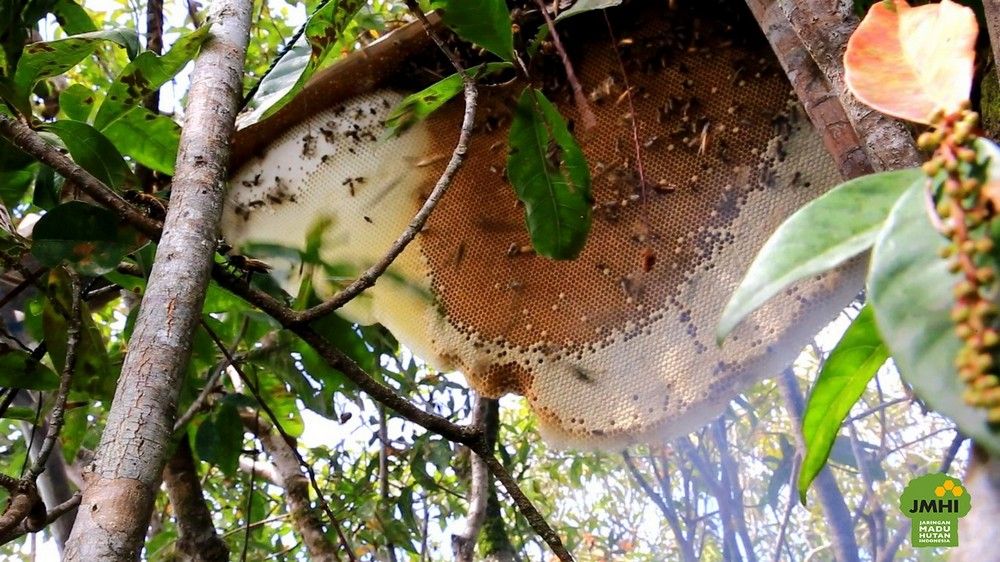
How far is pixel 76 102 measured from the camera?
0.88 meters

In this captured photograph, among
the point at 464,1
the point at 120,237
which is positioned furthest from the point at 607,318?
the point at 120,237

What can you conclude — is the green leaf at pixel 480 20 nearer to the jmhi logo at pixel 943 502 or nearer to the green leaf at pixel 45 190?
the green leaf at pixel 45 190

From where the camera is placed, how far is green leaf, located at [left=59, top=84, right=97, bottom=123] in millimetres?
875

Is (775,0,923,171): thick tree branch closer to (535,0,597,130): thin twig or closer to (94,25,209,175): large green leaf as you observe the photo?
(535,0,597,130): thin twig

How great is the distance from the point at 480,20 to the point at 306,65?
0.23 meters

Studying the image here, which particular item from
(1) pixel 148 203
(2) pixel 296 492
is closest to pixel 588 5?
(1) pixel 148 203

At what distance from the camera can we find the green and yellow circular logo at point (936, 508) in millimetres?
668

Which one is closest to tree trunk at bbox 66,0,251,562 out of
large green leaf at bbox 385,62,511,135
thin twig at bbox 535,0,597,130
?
large green leaf at bbox 385,62,511,135

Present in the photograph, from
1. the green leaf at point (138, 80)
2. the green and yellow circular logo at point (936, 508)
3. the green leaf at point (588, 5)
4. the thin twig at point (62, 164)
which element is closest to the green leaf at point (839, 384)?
the green and yellow circular logo at point (936, 508)

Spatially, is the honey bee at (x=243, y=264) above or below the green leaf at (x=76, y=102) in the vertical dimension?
below

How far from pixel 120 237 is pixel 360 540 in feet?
3.74

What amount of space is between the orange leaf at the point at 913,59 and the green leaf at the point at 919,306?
5cm

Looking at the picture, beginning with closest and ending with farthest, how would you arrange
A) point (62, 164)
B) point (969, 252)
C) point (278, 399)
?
1. point (969, 252)
2. point (62, 164)
3. point (278, 399)

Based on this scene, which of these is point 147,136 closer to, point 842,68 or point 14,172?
point 14,172
